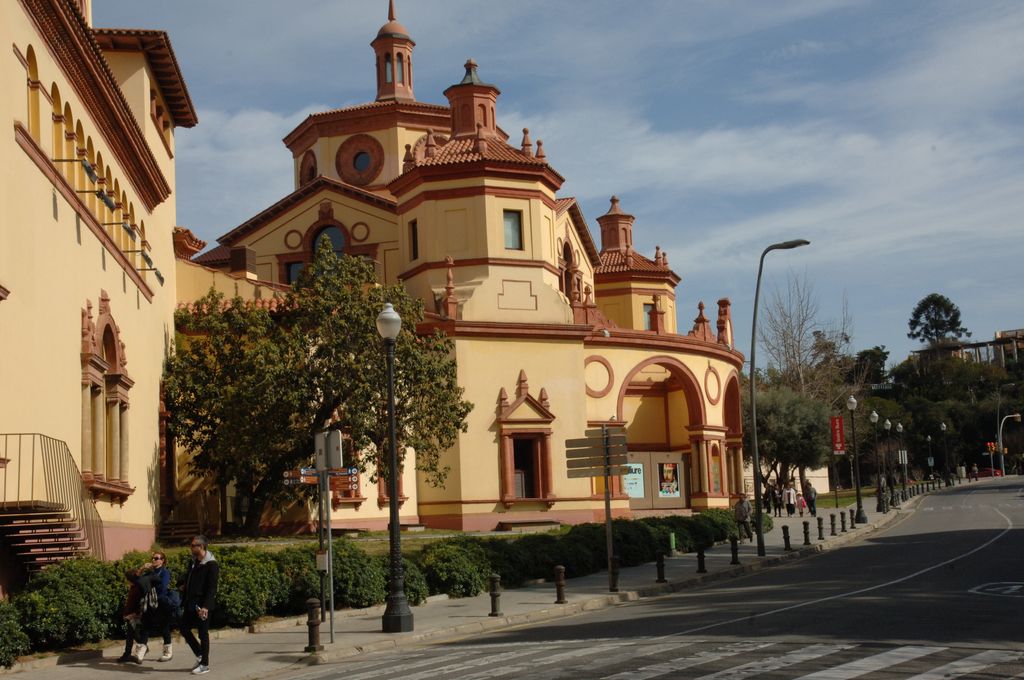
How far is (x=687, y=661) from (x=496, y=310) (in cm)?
2709

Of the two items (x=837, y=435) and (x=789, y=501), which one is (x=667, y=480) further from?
(x=837, y=435)

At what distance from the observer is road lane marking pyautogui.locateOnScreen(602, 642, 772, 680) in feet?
39.9

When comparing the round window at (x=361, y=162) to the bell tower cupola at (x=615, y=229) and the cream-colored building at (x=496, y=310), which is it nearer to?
the cream-colored building at (x=496, y=310)

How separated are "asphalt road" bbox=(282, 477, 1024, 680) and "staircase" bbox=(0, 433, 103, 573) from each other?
14.8 feet

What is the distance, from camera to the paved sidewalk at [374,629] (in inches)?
619

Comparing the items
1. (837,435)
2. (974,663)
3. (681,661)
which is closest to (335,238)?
(837,435)

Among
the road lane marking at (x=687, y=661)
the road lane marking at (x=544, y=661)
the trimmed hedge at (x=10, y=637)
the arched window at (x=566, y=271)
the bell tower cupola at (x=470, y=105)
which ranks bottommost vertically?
the road lane marking at (x=544, y=661)

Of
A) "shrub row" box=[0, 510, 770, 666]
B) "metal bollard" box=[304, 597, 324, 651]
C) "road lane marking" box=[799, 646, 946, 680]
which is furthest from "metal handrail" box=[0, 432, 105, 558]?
"road lane marking" box=[799, 646, 946, 680]

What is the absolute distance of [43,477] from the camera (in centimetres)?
1770

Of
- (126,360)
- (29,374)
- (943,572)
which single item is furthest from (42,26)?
(943,572)

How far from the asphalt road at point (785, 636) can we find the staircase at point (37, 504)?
4.52 meters

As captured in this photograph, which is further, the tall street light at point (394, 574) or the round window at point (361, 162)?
the round window at point (361, 162)

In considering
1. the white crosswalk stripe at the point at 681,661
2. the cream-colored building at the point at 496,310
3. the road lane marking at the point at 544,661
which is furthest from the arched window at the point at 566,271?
the road lane marking at the point at 544,661

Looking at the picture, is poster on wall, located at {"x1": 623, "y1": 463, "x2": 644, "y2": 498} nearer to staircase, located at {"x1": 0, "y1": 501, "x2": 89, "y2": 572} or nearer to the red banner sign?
the red banner sign
